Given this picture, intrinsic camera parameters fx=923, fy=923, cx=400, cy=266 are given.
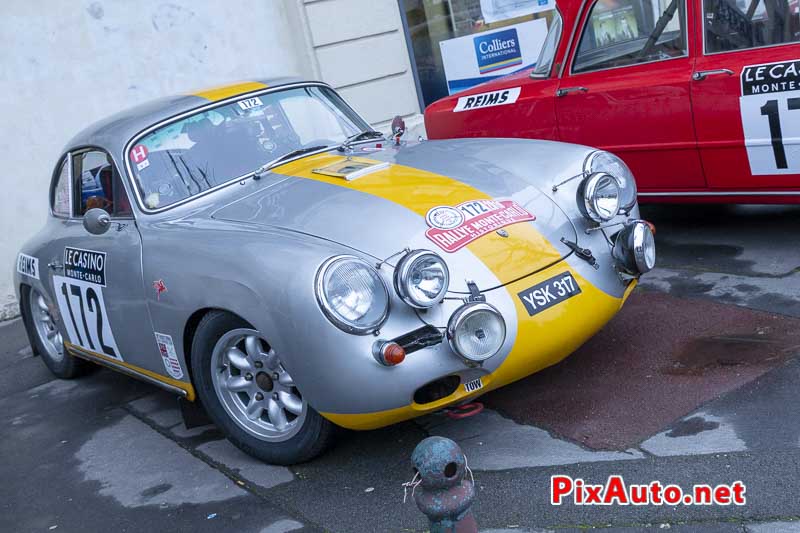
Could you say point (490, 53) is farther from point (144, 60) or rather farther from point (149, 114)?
point (149, 114)

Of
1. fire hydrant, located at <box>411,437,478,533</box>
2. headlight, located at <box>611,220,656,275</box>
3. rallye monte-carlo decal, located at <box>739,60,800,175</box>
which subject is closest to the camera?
fire hydrant, located at <box>411,437,478,533</box>

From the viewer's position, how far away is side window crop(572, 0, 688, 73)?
535 centimetres

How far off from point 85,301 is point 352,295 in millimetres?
2006

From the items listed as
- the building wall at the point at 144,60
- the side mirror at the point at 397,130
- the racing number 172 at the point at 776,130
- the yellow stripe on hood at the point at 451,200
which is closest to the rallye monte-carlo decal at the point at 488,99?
the side mirror at the point at 397,130

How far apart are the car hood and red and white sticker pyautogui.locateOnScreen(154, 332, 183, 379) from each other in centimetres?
59

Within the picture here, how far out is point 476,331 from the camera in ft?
11.0

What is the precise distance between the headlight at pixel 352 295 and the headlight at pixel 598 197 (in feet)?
3.66

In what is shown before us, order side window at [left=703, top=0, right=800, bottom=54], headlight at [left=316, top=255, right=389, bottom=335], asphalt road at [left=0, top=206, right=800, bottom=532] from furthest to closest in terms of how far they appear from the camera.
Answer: side window at [left=703, top=0, right=800, bottom=54] → headlight at [left=316, top=255, right=389, bottom=335] → asphalt road at [left=0, top=206, right=800, bottom=532]

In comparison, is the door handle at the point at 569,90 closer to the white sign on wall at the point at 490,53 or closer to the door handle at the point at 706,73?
the door handle at the point at 706,73

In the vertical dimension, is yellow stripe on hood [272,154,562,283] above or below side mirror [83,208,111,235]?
below

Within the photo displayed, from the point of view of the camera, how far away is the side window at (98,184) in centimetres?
453

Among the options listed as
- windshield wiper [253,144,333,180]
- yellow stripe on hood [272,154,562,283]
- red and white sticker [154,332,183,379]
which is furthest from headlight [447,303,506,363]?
windshield wiper [253,144,333,180]

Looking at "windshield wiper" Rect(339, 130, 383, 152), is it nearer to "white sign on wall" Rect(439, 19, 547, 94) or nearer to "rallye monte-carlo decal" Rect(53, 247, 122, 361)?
"rallye monte-carlo decal" Rect(53, 247, 122, 361)

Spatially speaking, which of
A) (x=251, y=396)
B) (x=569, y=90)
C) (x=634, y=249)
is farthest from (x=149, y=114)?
(x=569, y=90)
